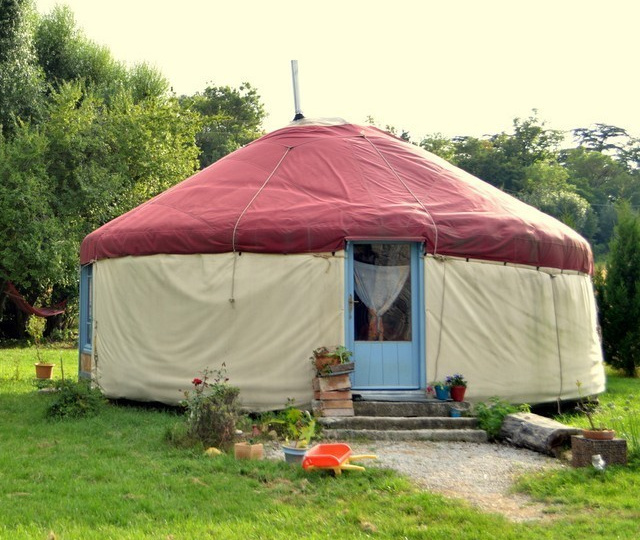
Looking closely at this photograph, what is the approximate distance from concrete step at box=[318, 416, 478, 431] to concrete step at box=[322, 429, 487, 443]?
0.35 feet

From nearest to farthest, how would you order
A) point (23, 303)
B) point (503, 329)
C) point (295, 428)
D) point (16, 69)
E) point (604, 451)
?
Result: point (604, 451) < point (295, 428) < point (503, 329) < point (23, 303) < point (16, 69)

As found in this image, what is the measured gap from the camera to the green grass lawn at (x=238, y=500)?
165 inches

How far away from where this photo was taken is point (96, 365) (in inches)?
344

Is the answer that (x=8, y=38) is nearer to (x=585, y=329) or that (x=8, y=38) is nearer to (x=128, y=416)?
(x=128, y=416)

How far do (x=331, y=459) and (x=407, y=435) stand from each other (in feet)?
5.54

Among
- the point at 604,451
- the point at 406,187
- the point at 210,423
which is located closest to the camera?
the point at 604,451

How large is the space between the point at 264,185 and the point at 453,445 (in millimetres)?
3235

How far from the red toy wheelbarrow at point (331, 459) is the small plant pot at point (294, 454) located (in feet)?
0.45

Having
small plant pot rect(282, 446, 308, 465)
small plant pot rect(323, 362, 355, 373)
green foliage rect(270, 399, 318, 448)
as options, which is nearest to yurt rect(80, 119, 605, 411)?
small plant pot rect(323, 362, 355, 373)

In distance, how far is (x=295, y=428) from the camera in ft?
22.2

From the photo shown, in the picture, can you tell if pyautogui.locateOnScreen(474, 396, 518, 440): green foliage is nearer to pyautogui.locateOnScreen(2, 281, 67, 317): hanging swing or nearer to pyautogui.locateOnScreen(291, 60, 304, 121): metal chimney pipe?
pyautogui.locateOnScreen(291, 60, 304, 121): metal chimney pipe

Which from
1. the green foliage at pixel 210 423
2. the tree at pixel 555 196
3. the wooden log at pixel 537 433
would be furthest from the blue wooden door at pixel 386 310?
the tree at pixel 555 196

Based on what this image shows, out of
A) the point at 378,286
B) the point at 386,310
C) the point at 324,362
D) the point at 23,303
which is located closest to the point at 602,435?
the point at 324,362

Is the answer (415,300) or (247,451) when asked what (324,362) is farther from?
(247,451)
